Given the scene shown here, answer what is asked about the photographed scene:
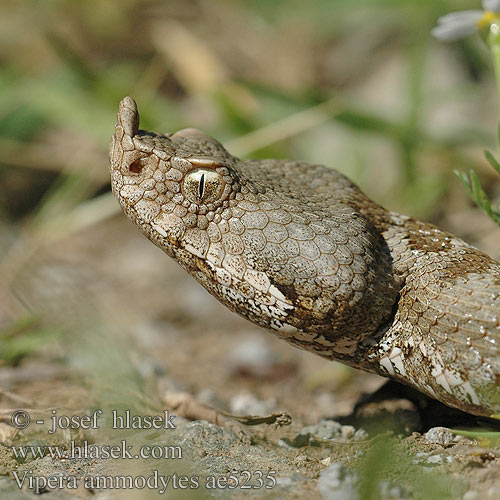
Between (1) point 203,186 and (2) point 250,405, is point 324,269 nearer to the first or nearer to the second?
(1) point 203,186

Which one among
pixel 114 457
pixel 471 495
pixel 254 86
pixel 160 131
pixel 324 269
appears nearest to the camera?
pixel 471 495

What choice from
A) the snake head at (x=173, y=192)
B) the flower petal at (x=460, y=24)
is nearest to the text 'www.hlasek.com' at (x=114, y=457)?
the snake head at (x=173, y=192)

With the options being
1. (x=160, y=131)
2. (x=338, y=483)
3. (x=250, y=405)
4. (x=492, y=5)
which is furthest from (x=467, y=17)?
(x=160, y=131)

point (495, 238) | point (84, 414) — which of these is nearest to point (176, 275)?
point (495, 238)

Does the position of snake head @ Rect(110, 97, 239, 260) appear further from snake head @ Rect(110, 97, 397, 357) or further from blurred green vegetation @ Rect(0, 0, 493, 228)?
blurred green vegetation @ Rect(0, 0, 493, 228)

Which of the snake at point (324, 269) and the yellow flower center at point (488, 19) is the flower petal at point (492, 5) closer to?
the yellow flower center at point (488, 19)

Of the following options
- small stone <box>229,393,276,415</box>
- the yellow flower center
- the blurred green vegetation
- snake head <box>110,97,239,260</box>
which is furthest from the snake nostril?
the blurred green vegetation

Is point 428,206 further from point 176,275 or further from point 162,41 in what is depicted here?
point 162,41
